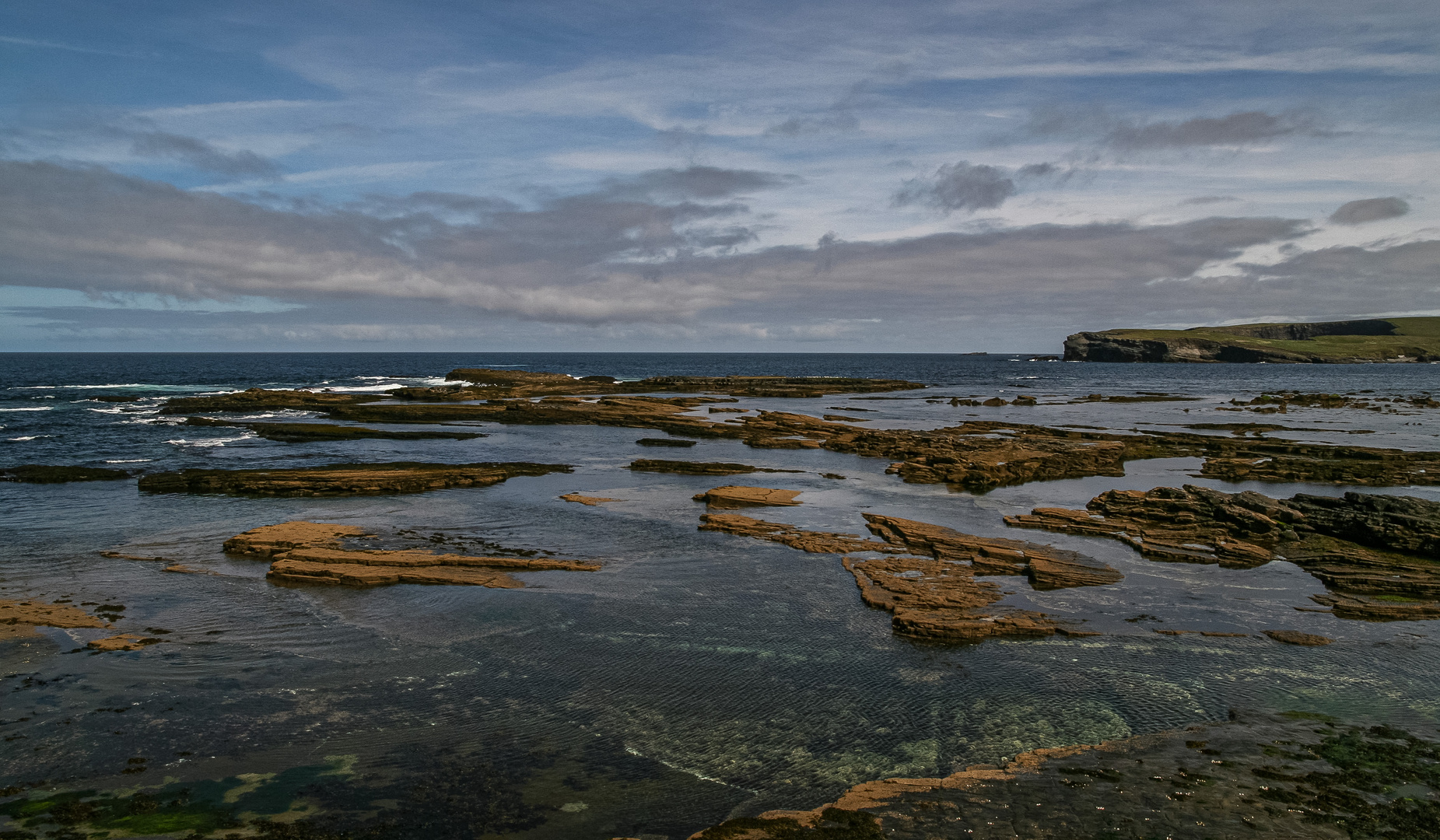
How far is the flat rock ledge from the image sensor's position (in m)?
22.0

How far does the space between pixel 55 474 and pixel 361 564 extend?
85.0ft

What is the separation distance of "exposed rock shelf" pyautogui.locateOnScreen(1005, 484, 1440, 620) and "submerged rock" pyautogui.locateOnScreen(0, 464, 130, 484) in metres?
42.3

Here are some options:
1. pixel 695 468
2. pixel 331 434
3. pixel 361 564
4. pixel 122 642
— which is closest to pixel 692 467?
pixel 695 468

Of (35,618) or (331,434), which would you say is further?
(331,434)

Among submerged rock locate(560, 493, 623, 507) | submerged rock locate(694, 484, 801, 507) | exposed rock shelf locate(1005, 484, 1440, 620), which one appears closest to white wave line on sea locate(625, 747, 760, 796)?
exposed rock shelf locate(1005, 484, 1440, 620)

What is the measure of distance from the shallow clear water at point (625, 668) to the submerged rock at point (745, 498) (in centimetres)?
199

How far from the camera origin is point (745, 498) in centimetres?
3347

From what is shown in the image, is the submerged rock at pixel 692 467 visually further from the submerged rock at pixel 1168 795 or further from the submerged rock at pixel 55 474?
the submerged rock at pixel 1168 795

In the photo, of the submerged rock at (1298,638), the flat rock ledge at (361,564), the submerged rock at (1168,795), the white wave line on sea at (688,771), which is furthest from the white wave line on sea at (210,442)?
the submerged rock at (1298,638)

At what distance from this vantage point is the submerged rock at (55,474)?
3644 centimetres

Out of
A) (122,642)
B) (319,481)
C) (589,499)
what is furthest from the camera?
(319,481)

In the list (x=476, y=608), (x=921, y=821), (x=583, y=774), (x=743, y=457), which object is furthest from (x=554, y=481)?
(x=921, y=821)

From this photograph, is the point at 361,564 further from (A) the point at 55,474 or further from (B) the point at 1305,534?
(B) the point at 1305,534

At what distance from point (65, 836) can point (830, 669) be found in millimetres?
12638
